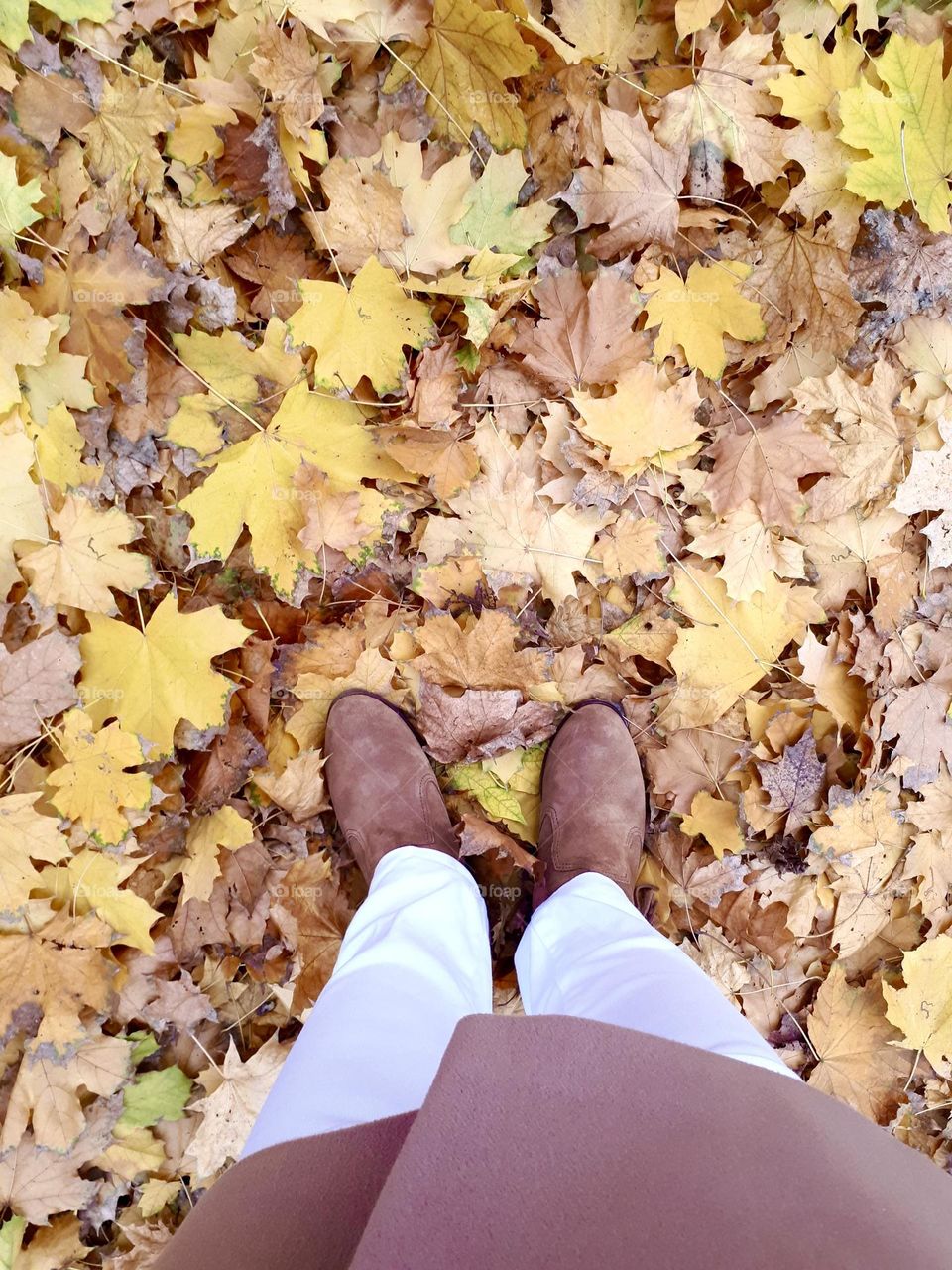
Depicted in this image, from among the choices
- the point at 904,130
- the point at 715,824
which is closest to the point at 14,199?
the point at 904,130

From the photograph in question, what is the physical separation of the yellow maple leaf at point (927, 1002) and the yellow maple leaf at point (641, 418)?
101 centimetres

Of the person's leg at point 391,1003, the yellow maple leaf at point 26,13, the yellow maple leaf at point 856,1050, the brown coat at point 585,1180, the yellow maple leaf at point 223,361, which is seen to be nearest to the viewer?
the brown coat at point 585,1180

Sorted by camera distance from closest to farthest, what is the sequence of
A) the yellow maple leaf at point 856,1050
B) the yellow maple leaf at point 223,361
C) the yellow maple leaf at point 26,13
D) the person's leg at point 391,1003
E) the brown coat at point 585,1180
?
the brown coat at point 585,1180, the person's leg at point 391,1003, the yellow maple leaf at point 26,13, the yellow maple leaf at point 223,361, the yellow maple leaf at point 856,1050

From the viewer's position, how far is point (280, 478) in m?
1.27

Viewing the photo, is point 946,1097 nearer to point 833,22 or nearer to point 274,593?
point 274,593

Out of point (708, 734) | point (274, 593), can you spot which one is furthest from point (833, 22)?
point (274, 593)

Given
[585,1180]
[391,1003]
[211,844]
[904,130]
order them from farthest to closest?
1. [211,844]
2. [904,130]
3. [391,1003]
4. [585,1180]

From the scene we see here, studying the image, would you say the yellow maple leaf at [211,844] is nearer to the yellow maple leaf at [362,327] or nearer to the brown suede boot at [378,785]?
the brown suede boot at [378,785]

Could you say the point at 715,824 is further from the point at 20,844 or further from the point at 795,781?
the point at 20,844

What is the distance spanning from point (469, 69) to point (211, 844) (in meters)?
1.37

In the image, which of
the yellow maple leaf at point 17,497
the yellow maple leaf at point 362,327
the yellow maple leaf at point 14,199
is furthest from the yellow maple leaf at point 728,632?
the yellow maple leaf at point 14,199

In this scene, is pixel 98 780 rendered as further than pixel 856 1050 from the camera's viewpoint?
No

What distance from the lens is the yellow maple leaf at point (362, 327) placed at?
1.22m

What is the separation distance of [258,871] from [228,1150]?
19.1 inches
